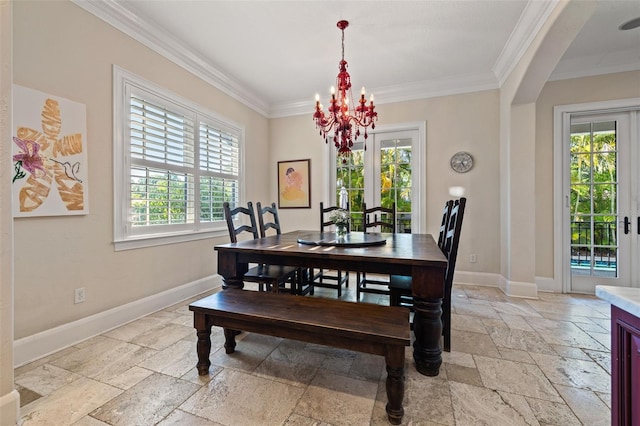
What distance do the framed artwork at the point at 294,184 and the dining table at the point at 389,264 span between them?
7.86 feet

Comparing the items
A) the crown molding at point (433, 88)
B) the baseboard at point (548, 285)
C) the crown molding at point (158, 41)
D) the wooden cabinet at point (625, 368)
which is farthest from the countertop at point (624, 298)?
the crown molding at point (433, 88)

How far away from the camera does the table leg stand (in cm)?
166

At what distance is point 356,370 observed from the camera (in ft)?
5.68

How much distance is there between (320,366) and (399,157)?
3.20 metres

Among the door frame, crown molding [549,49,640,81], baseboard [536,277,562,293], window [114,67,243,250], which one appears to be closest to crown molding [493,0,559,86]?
crown molding [549,49,640,81]

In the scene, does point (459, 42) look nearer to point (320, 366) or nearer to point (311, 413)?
point (320, 366)

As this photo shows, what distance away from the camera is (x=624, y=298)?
2.45 feet

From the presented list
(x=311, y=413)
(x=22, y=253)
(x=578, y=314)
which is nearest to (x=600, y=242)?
(x=578, y=314)

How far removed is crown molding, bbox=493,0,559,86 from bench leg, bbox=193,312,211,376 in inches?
138

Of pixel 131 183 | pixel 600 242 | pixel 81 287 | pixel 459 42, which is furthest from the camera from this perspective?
pixel 600 242

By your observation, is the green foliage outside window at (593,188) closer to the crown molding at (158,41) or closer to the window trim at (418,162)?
the window trim at (418,162)

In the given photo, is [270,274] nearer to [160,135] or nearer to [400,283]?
[400,283]

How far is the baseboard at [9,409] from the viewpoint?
1.25m

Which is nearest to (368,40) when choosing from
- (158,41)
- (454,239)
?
(158,41)
